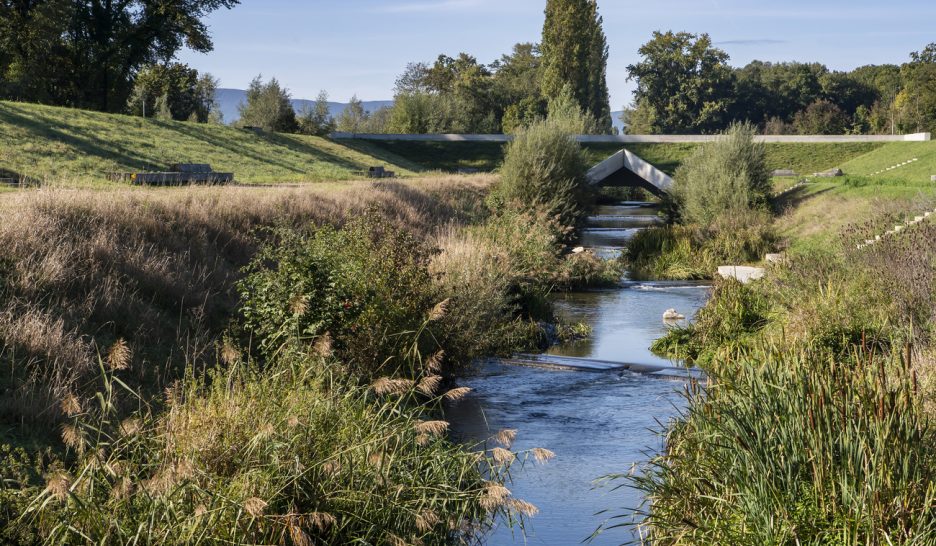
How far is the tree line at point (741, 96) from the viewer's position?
309 ft

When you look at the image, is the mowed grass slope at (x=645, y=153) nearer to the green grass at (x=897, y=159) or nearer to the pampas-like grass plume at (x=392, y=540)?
the green grass at (x=897, y=159)

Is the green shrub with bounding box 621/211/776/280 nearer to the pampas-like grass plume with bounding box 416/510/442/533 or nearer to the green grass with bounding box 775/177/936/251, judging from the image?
the green grass with bounding box 775/177/936/251

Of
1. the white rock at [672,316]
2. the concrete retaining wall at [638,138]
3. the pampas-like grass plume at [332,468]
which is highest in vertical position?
the concrete retaining wall at [638,138]

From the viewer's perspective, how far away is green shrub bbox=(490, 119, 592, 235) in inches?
1267

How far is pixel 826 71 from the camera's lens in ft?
350

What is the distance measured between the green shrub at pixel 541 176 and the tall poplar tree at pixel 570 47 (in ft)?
135

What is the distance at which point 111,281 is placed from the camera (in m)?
11.5

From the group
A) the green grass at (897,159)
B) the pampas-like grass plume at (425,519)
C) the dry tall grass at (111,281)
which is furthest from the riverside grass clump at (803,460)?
the green grass at (897,159)

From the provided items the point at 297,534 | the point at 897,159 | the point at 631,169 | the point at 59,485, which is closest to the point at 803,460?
the point at 297,534

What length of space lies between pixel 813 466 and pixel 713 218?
27.6m

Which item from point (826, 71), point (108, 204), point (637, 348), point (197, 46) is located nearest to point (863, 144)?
point (826, 71)

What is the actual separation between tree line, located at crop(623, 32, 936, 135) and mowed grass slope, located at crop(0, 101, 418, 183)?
4739 centimetres

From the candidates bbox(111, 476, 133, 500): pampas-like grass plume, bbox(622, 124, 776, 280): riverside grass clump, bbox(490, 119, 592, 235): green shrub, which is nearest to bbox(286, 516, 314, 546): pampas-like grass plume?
bbox(111, 476, 133, 500): pampas-like grass plume

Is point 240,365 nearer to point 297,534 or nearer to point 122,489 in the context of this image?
point 122,489
